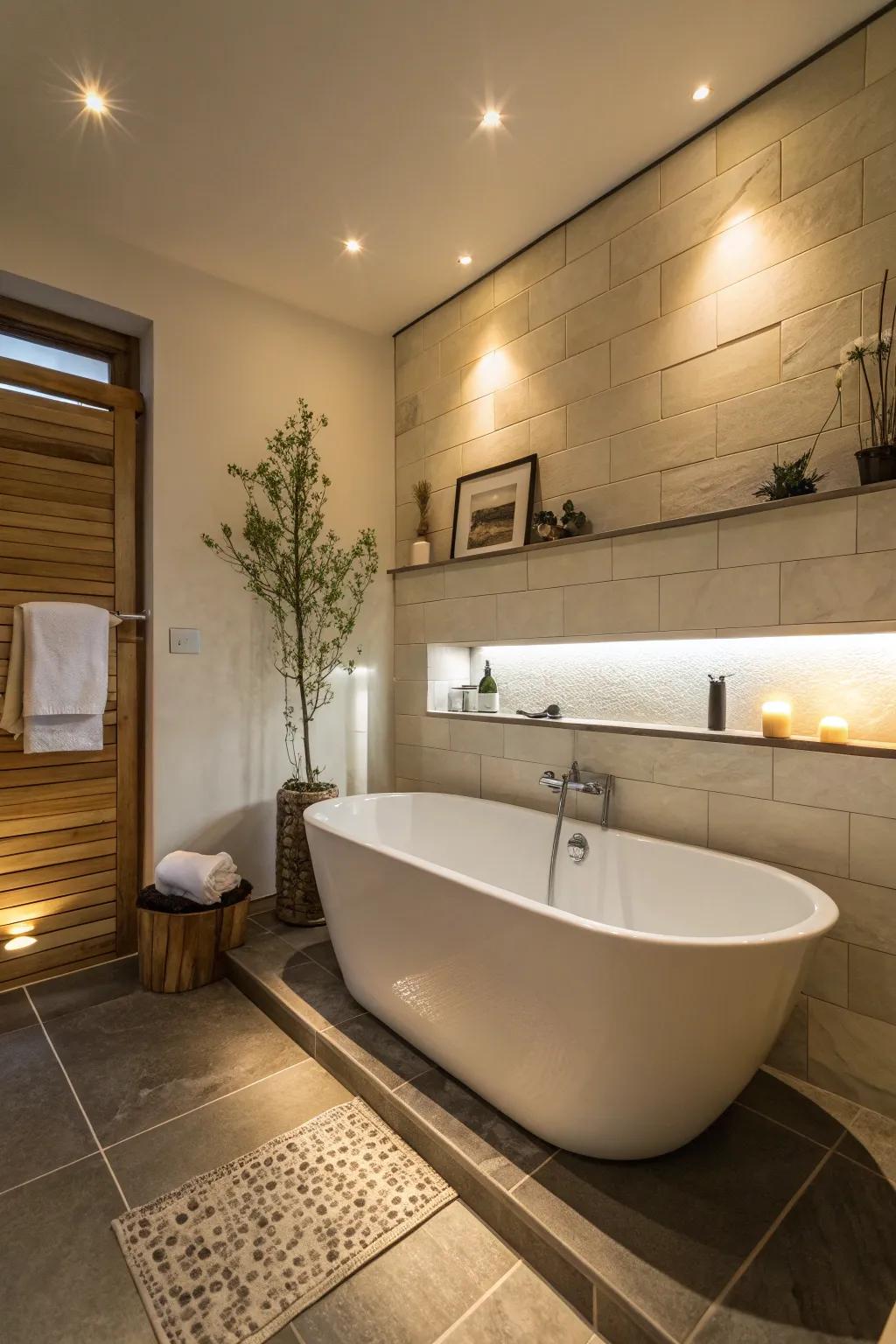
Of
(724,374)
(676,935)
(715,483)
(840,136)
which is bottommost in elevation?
(676,935)

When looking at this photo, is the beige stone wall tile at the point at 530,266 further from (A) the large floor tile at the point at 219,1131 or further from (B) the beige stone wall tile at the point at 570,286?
(A) the large floor tile at the point at 219,1131

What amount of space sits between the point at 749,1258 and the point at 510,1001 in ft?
2.04

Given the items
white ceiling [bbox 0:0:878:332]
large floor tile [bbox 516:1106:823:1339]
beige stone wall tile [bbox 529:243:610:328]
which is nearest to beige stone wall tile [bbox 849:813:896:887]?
large floor tile [bbox 516:1106:823:1339]

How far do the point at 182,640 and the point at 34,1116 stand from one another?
1.69 metres

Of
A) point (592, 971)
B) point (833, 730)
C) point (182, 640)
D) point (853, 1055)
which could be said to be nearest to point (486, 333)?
point (182, 640)

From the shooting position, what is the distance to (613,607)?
2.42m

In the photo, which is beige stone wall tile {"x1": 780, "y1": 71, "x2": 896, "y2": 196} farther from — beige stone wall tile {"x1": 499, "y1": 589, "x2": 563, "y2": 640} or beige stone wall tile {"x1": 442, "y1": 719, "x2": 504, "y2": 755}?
beige stone wall tile {"x1": 442, "y1": 719, "x2": 504, "y2": 755}

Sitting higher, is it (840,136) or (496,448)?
(840,136)

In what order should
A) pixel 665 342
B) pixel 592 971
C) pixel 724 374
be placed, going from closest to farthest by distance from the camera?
pixel 592 971 < pixel 724 374 < pixel 665 342

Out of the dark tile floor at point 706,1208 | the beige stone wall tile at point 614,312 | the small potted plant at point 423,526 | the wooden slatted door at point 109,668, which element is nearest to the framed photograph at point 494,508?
the small potted plant at point 423,526

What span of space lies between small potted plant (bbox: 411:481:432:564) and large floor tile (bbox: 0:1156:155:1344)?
2.55 m

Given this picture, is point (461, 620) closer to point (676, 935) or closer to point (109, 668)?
point (109, 668)

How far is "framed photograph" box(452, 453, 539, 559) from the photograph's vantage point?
285 cm

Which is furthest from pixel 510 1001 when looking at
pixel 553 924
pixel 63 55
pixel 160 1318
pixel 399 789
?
pixel 63 55
